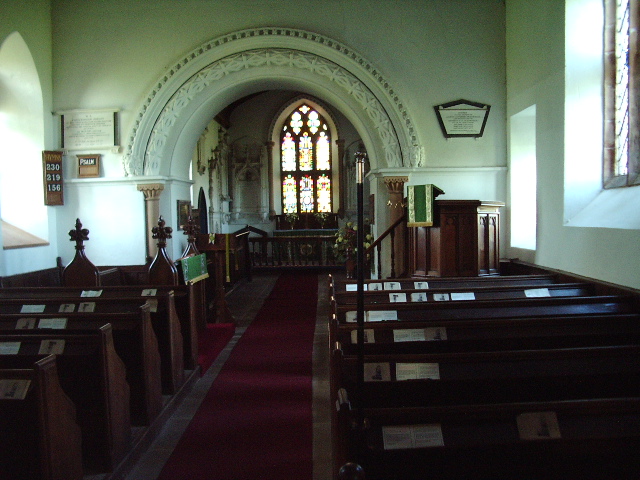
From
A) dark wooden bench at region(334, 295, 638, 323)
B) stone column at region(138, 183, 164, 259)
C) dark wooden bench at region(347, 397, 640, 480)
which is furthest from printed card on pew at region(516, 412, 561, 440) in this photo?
stone column at region(138, 183, 164, 259)

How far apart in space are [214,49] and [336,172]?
8256 mm

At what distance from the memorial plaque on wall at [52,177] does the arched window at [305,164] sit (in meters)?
8.52

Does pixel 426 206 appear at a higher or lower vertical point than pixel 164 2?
lower

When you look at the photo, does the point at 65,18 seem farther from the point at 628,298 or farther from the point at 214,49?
the point at 628,298

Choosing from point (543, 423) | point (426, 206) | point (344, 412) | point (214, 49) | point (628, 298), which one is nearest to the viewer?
point (344, 412)

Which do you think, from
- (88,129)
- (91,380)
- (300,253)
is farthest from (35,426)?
(300,253)

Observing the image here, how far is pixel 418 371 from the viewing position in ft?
7.37

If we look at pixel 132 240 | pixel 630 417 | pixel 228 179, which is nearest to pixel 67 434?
pixel 630 417

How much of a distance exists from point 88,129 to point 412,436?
6999 millimetres

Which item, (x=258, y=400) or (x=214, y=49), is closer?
(x=258, y=400)

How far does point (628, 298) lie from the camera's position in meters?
3.73

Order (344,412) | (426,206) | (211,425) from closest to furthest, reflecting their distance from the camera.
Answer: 1. (344,412)
2. (211,425)
3. (426,206)

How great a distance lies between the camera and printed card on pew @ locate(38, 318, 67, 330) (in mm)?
3172

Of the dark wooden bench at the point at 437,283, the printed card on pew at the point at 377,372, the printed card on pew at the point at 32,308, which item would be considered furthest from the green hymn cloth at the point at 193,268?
the printed card on pew at the point at 377,372
